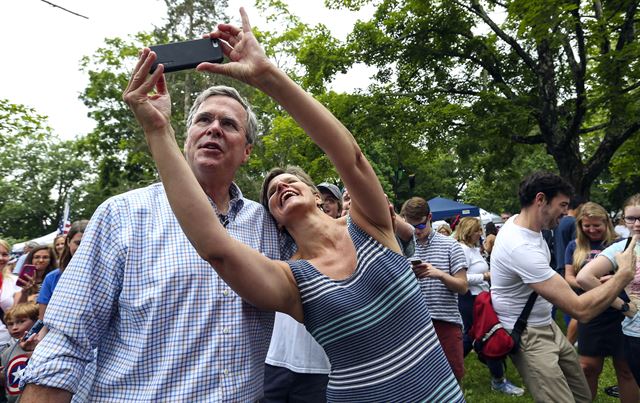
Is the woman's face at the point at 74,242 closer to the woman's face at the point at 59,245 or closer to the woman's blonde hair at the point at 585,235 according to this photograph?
the woman's face at the point at 59,245

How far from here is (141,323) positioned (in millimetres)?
1713

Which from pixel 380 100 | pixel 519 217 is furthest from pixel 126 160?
pixel 519 217

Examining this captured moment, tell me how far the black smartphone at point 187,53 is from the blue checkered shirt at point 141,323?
525 millimetres

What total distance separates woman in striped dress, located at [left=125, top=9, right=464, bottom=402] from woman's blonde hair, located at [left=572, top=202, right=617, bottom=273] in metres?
4.04

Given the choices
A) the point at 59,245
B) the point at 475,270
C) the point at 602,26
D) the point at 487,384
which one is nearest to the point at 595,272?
the point at 475,270

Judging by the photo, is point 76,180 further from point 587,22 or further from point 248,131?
point 248,131

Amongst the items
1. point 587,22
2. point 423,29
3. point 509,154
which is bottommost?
point 509,154

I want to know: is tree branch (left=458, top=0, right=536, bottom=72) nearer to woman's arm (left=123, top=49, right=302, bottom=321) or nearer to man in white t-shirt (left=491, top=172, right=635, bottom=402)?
man in white t-shirt (left=491, top=172, right=635, bottom=402)

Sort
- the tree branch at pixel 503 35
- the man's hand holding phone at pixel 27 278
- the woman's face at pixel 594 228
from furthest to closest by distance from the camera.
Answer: the tree branch at pixel 503 35 < the man's hand holding phone at pixel 27 278 < the woman's face at pixel 594 228

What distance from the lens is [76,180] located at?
4978 cm

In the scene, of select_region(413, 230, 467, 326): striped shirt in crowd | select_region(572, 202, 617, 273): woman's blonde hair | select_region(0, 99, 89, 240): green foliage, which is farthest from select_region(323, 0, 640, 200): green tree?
select_region(0, 99, 89, 240): green foliage

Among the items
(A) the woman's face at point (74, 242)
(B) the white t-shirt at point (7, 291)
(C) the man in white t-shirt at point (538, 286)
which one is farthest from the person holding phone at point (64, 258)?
(C) the man in white t-shirt at point (538, 286)

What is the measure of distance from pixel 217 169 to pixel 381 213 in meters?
0.66

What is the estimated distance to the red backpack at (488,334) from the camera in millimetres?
3498
